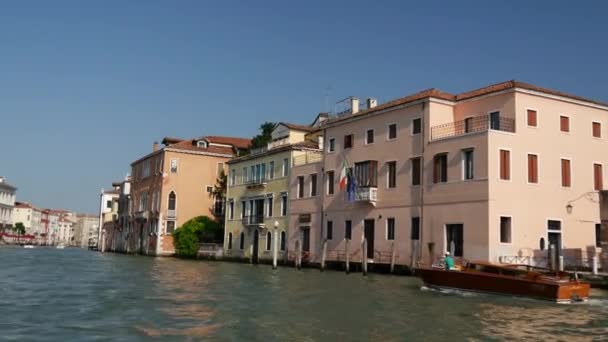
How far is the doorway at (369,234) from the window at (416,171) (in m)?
3.40

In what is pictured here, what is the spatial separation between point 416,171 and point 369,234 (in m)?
4.39

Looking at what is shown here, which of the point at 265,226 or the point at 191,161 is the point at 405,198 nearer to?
the point at 265,226

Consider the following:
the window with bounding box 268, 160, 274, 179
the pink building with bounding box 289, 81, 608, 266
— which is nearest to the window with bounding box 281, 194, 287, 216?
the window with bounding box 268, 160, 274, 179

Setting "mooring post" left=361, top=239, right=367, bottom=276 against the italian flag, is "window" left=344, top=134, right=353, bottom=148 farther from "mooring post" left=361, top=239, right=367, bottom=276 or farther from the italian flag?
"mooring post" left=361, top=239, right=367, bottom=276

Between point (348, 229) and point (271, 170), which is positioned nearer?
point (348, 229)

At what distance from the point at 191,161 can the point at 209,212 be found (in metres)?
4.37

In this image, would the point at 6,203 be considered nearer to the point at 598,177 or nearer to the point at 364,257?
the point at 364,257

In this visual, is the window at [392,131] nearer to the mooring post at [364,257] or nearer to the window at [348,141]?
the window at [348,141]

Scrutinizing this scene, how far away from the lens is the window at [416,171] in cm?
2898

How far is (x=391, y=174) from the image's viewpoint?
1216 inches

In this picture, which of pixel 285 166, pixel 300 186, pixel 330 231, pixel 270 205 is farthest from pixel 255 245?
pixel 330 231

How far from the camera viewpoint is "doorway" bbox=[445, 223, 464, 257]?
26.5 metres

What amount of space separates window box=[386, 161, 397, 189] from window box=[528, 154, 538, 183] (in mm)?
6309

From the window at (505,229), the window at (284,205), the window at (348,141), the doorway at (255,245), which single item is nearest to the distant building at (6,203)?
the doorway at (255,245)
